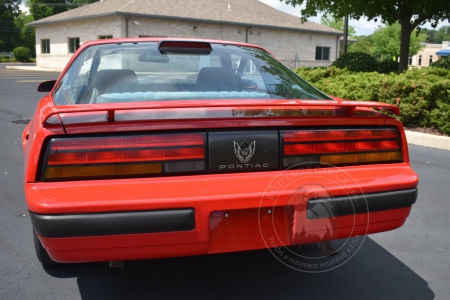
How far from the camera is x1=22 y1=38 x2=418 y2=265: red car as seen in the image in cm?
222

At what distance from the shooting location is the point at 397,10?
1411 centimetres

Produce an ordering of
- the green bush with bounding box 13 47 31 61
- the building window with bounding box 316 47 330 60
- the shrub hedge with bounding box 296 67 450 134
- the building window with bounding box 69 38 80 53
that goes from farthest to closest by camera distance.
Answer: the green bush with bounding box 13 47 31 61, the building window with bounding box 316 47 330 60, the building window with bounding box 69 38 80 53, the shrub hedge with bounding box 296 67 450 134

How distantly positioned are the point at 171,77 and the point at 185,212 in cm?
124

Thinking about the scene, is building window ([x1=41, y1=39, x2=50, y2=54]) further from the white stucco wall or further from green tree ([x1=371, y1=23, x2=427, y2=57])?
green tree ([x1=371, y1=23, x2=427, y2=57])

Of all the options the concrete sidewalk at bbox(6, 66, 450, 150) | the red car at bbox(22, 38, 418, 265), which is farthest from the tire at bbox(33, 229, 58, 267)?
the concrete sidewalk at bbox(6, 66, 450, 150)

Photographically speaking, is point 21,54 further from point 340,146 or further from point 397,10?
point 340,146

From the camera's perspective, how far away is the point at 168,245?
7.55 feet

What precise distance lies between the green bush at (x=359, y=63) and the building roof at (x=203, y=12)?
1643cm

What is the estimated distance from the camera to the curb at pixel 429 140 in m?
7.59

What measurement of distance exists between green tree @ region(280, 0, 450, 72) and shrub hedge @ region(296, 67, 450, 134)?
167 inches

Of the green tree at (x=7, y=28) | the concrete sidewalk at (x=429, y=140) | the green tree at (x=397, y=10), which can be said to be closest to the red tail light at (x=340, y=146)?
the concrete sidewalk at (x=429, y=140)

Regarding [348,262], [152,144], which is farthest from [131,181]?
[348,262]

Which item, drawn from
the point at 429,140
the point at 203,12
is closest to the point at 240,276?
the point at 429,140

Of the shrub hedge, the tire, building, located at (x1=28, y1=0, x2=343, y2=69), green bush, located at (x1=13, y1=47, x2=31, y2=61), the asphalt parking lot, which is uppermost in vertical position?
building, located at (x1=28, y1=0, x2=343, y2=69)
